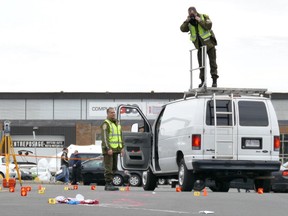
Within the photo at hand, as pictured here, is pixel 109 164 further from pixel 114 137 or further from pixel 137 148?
pixel 137 148

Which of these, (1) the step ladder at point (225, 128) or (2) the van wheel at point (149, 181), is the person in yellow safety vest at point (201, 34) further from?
(2) the van wheel at point (149, 181)

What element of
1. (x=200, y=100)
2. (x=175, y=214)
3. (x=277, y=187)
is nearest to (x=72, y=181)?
(x=277, y=187)

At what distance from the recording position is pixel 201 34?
69.2 feet

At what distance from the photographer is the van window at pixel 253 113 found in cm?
1984

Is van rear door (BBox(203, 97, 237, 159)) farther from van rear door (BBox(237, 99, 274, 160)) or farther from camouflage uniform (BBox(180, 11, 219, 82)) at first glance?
camouflage uniform (BBox(180, 11, 219, 82))

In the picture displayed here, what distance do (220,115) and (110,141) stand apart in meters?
2.52

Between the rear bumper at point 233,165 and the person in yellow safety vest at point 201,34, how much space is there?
2.24m

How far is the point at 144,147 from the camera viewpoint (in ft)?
72.5

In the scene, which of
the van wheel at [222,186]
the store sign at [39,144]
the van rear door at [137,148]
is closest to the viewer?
the van rear door at [137,148]

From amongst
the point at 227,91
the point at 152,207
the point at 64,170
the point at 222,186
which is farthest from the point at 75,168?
the point at 152,207

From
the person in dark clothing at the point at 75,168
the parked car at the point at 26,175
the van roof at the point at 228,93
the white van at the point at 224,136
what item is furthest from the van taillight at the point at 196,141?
the parked car at the point at 26,175

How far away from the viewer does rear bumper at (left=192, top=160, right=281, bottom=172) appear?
64.1 ft

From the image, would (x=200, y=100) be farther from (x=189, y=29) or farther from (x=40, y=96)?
(x=40, y=96)

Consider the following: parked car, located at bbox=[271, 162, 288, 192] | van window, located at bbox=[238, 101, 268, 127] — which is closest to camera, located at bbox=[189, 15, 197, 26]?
A: van window, located at bbox=[238, 101, 268, 127]
